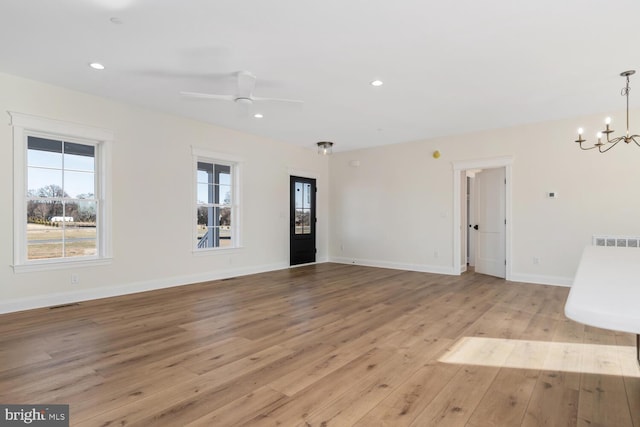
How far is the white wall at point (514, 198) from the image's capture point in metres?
5.04

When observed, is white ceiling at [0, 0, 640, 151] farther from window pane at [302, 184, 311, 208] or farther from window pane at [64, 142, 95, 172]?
window pane at [302, 184, 311, 208]

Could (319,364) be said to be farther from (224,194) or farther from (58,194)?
(224,194)

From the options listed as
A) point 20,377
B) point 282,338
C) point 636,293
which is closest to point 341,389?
point 282,338

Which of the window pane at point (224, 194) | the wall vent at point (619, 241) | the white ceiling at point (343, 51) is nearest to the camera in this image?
the white ceiling at point (343, 51)

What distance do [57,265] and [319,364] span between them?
12.4 feet

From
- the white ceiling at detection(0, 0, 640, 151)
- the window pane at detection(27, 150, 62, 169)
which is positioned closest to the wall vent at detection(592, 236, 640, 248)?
the white ceiling at detection(0, 0, 640, 151)

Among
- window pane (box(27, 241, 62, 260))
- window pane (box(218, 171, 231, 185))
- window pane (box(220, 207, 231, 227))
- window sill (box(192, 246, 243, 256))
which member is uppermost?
window pane (box(218, 171, 231, 185))

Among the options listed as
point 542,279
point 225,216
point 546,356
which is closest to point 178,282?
point 225,216

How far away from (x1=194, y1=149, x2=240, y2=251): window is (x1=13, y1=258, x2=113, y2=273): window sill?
1456 millimetres

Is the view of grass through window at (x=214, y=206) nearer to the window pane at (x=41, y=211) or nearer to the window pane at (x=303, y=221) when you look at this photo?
the window pane at (x=303, y=221)

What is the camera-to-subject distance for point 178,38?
3033 mm

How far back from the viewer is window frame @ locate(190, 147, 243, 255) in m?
5.63

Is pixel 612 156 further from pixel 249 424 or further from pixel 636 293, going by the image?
pixel 249 424

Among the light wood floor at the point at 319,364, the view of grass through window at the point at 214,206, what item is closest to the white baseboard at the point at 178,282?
the light wood floor at the point at 319,364
